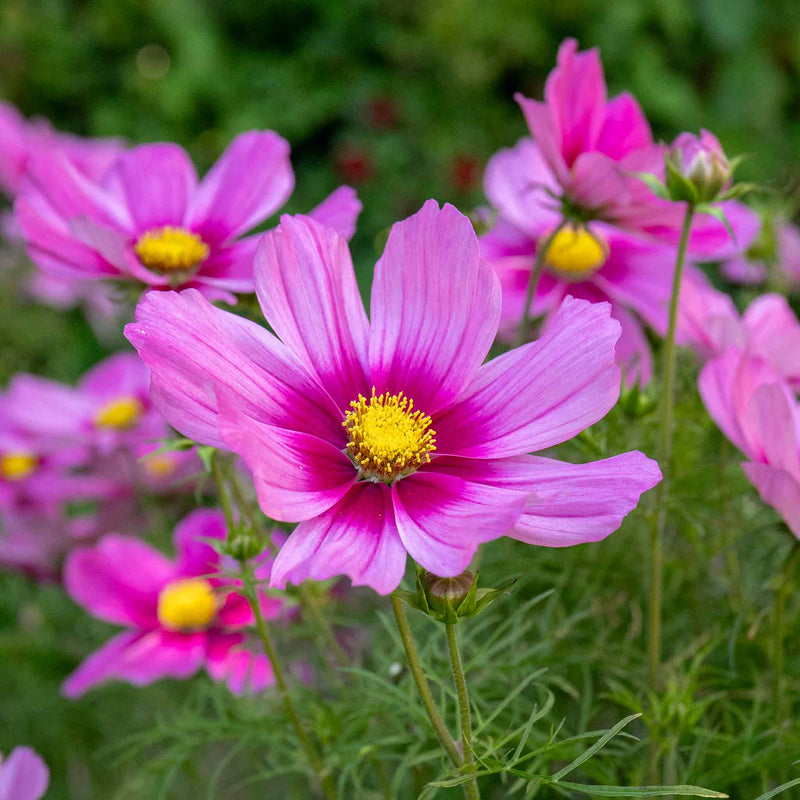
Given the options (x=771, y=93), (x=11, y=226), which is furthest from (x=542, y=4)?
(x=11, y=226)

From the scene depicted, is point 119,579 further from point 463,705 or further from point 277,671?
point 463,705

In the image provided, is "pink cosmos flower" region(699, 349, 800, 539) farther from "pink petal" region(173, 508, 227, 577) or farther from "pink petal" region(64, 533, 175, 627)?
"pink petal" region(64, 533, 175, 627)

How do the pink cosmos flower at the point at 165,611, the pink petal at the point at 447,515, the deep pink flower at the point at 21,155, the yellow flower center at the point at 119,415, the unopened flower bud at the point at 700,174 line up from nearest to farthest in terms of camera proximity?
the pink petal at the point at 447,515
the unopened flower bud at the point at 700,174
the pink cosmos flower at the point at 165,611
the deep pink flower at the point at 21,155
the yellow flower center at the point at 119,415

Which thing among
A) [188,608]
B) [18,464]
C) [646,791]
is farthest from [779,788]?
[18,464]

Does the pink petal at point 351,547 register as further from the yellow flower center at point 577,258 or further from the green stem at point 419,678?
the yellow flower center at point 577,258

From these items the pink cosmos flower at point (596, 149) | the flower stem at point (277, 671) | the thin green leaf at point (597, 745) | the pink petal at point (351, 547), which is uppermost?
the pink cosmos flower at point (596, 149)

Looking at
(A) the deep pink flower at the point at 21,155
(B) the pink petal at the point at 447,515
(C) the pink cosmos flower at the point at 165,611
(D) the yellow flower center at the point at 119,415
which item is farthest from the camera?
(D) the yellow flower center at the point at 119,415

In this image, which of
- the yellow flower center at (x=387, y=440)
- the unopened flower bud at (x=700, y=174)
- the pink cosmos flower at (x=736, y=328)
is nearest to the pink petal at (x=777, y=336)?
the pink cosmos flower at (x=736, y=328)

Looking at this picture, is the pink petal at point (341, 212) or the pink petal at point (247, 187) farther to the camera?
the pink petal at point (247, 187)

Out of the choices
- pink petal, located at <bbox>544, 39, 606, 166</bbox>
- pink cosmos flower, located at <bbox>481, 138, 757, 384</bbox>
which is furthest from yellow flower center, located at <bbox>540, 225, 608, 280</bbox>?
pink petal, located at <bbox>544, 39, 606, 166</bbox>
